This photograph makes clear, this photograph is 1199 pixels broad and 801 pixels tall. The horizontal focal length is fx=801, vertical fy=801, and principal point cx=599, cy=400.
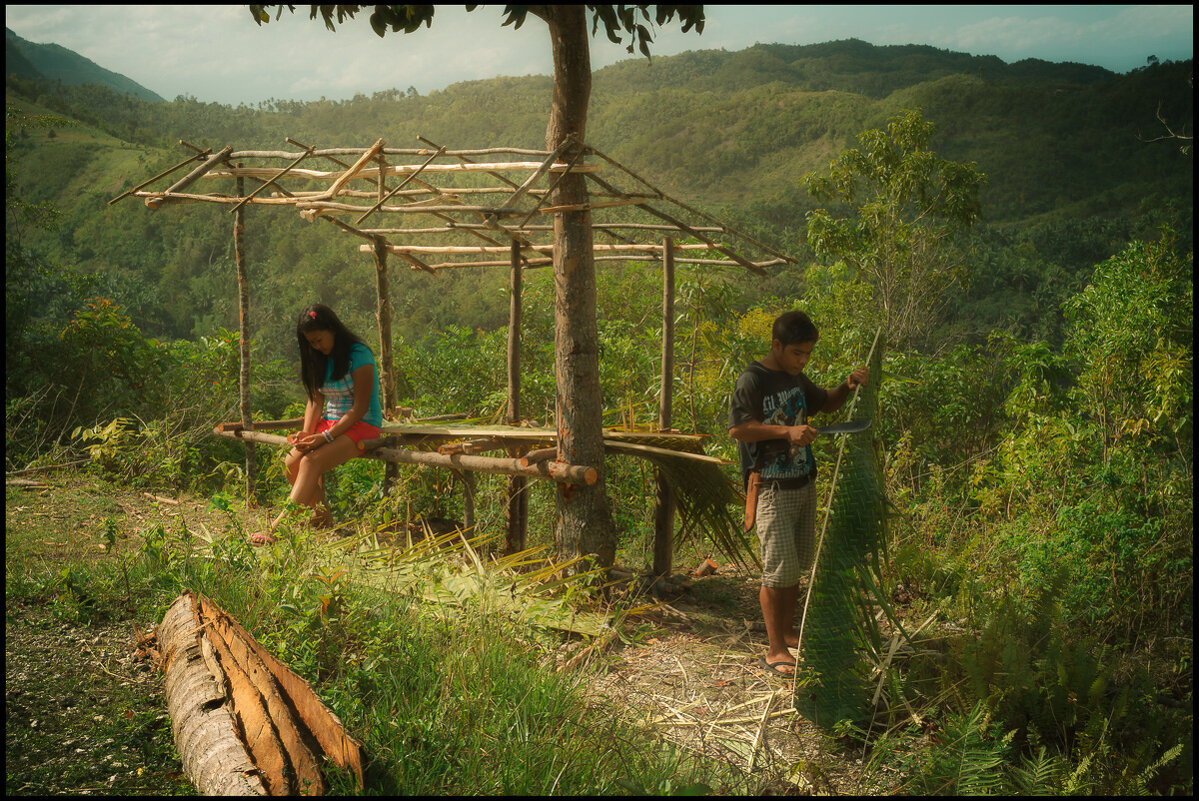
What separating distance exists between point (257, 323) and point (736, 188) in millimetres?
14466

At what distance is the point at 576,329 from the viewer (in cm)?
414

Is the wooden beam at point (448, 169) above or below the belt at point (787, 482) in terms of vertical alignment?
above

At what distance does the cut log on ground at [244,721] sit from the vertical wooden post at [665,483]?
2440mm

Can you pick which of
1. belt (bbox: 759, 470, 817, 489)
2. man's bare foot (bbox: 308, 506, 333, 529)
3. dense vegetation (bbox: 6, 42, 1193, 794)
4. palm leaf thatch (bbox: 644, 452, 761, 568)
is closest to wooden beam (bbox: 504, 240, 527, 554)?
dense vegetation (bbox: 6, 42, 1193, 794)

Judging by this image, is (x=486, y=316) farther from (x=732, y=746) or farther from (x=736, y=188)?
(x=732, y=746)

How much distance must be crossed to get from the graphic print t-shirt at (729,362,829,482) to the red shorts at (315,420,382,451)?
8.29 ft

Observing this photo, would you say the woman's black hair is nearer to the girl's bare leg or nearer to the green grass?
the girl's bare leg

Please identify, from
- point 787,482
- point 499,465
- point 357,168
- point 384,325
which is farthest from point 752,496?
point 384,325

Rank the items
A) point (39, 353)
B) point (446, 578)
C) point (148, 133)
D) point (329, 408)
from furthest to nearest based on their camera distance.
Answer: point (148, 133) → point (39, 353) → point (329, 408) → point (446, 578)

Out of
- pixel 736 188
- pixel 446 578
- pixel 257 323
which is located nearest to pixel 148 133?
pixel 257 323

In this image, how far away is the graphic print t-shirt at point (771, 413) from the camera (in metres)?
3.28

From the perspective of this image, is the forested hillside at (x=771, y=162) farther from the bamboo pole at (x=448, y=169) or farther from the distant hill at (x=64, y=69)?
the bamboo pole at (x=448, y=169)

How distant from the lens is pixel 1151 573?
403cm

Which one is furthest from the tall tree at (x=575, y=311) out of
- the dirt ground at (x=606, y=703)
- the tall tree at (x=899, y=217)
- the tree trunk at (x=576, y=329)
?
the tall tree at (x=899, y=217)
